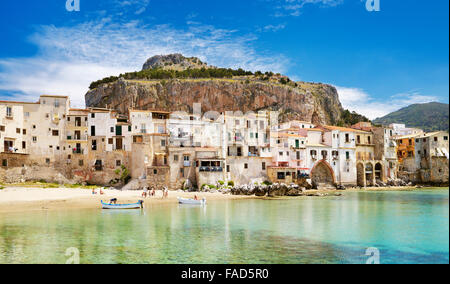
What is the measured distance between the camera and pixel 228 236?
1930cm

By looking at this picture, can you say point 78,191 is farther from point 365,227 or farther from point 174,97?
point 174,97

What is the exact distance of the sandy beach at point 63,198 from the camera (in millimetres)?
33369

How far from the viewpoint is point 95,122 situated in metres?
48.5

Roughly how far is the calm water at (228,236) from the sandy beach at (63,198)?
517cm

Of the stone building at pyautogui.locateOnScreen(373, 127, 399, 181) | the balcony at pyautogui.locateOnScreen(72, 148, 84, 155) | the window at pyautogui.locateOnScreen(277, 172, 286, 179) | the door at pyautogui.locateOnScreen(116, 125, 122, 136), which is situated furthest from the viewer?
the stone building at pyautogui.locateOnScreen(373, 127, 399, 181)

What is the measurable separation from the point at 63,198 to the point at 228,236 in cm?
2536

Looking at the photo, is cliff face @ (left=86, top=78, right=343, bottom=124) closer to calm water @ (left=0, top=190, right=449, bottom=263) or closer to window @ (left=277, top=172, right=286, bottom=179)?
window @ (left=277, top=172, right=286, bottom=179)

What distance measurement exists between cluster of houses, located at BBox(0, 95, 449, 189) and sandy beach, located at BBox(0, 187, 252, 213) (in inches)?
181

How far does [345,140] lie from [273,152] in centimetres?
1623

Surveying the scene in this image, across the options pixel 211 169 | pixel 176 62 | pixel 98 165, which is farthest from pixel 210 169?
pixel 176 62

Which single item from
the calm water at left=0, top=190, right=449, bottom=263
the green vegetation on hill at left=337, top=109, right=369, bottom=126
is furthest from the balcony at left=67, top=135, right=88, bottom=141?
the green vegetation on hill at left=337, top=109, right=369, bottom=126

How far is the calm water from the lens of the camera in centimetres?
1476

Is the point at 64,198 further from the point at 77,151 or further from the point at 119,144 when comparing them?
the point at 119,144
